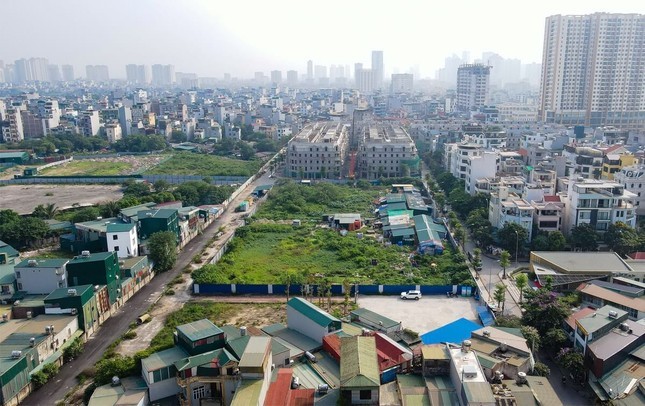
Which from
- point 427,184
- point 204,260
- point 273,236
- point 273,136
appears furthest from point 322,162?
point 273,136

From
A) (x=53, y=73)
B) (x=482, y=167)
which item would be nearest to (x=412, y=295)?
(x=482, y=167)

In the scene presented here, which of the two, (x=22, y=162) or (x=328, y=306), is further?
(x=22, y=162)

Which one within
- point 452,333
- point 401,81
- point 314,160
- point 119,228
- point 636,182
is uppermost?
point 401,81

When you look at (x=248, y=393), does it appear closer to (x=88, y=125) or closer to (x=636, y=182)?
(x=636, y=182)

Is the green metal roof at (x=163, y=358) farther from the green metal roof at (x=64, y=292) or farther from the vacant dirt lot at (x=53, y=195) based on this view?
the vacant dirt lot at (x=53, y=195)

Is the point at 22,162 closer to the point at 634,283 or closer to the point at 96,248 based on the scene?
the point at 96,248
